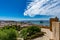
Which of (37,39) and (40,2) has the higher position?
(40,2)

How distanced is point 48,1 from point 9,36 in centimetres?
518

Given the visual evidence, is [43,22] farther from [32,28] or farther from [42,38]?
[42,38]

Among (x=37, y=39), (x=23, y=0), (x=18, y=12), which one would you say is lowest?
(x=37, y=39)

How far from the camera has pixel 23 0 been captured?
8.89 metres

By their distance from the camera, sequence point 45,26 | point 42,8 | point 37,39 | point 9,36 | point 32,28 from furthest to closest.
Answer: point 42,8 < point 45,26 < point 32,28 < point 37,39 < point 9,36

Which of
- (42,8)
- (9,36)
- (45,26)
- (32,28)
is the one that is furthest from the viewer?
(42,8)

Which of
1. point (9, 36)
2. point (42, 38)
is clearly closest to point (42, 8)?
point (42, 38)

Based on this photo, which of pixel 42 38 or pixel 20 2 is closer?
pixel 42 38

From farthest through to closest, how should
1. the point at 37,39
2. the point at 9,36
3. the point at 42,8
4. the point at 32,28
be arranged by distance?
the point at 42,8, the point at 32,28, the point at 37,39, the point at 9,36

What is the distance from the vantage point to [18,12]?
905 centimetres

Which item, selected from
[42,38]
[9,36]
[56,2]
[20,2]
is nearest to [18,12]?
[20,2]

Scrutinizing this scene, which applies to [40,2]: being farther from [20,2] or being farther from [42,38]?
[42,38]

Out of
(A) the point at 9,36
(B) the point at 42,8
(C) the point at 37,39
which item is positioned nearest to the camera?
(A) the point at 9,36

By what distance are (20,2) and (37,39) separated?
3008mm
